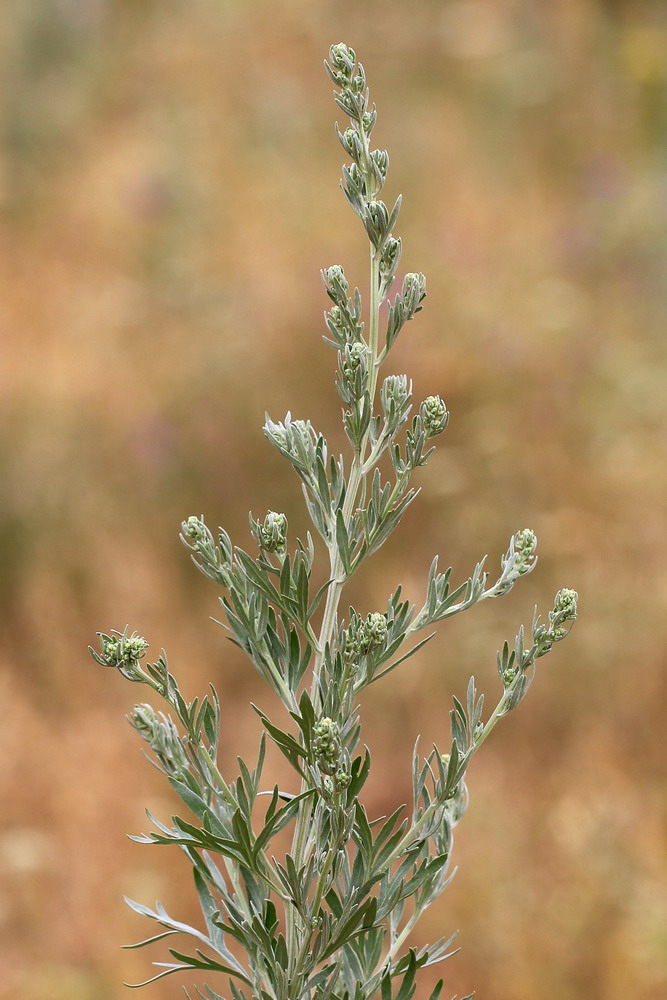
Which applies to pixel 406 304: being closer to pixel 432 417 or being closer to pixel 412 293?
pixel 412 293

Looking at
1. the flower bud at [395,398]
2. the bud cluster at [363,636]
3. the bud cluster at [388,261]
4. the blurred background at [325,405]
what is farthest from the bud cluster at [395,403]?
the blurred background at [325,405]

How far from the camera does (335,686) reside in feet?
3.57

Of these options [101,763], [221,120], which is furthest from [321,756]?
[221,120]

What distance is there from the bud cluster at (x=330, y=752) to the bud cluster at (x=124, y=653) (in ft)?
0.65

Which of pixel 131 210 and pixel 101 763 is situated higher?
pixel 131 210

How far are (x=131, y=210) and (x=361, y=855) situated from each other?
5922mm

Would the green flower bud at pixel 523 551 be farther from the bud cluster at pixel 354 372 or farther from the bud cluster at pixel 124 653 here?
the bud cluster at pixel 124 653

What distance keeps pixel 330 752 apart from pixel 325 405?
4163 mm

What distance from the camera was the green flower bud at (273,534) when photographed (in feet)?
3.57

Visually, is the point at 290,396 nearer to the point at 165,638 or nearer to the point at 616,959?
the point at 165,638

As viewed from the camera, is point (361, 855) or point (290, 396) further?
point (290, 396)

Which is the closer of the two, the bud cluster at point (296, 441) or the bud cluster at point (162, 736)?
the bud cluster at point (162, 736)

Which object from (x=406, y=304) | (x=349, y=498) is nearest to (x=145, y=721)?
(x=349, y=498)

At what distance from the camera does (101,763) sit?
3857 mm
